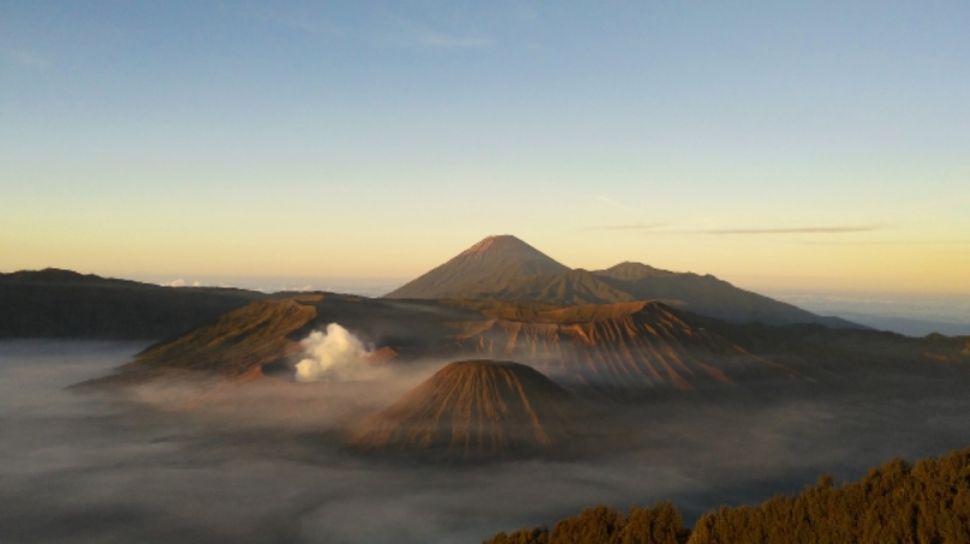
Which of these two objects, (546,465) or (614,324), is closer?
(546,465)

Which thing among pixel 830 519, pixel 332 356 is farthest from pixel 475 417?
pixel 830 519

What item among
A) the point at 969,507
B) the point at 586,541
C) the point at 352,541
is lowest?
the point at 352,541

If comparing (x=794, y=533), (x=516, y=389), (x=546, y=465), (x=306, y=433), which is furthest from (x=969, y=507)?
(x=306, y=433)

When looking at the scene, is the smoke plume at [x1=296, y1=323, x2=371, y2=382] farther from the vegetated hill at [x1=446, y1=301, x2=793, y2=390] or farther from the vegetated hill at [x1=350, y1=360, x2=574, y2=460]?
the vegetated hill at [x1=350, y1=360, x2=574, y2=460]

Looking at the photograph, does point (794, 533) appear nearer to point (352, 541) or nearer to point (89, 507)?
point (352, 541)

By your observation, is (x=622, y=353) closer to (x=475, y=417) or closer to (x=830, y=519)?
(x=475, y=417)

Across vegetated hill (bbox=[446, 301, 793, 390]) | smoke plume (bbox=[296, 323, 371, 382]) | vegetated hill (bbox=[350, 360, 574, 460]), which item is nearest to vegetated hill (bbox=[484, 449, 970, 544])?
vegetated hill (bbox=[350, 360, 574, 460])
